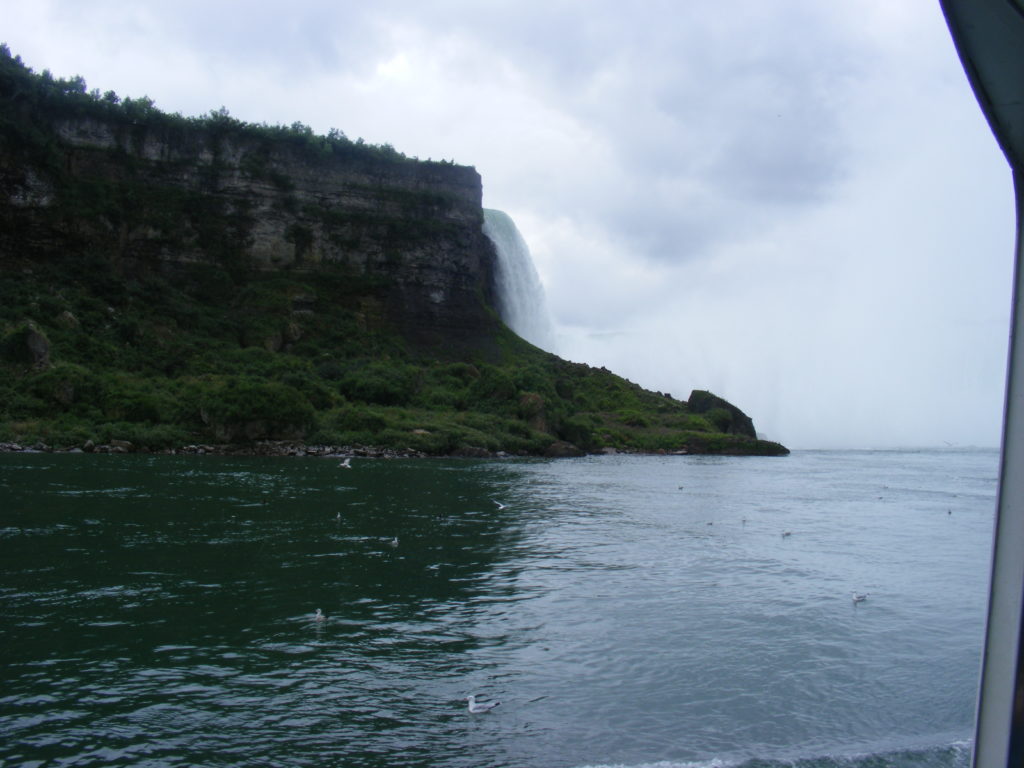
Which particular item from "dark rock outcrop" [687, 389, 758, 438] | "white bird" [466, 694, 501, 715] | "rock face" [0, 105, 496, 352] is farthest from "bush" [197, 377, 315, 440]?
"dark rock outcrop" [687, 389, 758, 438]

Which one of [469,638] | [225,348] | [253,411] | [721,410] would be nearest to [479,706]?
[469,638]

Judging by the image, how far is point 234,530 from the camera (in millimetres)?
17875

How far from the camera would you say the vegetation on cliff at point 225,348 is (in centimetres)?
4775

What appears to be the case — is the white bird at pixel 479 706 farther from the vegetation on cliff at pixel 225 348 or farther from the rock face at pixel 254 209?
the rock face at pixel 254 209

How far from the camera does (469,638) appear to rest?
10000 mm

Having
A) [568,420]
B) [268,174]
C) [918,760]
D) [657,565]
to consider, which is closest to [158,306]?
[268,174]

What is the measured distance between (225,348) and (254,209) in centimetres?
2066

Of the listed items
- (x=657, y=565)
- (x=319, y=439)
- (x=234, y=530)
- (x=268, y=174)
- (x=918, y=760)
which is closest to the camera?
(x=918, y=760)

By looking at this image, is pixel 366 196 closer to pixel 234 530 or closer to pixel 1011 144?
pixel 234 530

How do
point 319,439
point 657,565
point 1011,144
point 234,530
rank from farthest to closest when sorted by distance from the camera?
point 319,439 < point 234,530 < point 657,565 < point 1011,144

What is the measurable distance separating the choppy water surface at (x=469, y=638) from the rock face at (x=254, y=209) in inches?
2346

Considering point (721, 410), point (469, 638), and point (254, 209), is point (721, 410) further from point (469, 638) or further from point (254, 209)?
point (469, 638)

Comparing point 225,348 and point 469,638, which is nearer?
point 469,638

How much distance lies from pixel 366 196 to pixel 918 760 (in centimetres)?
8818
